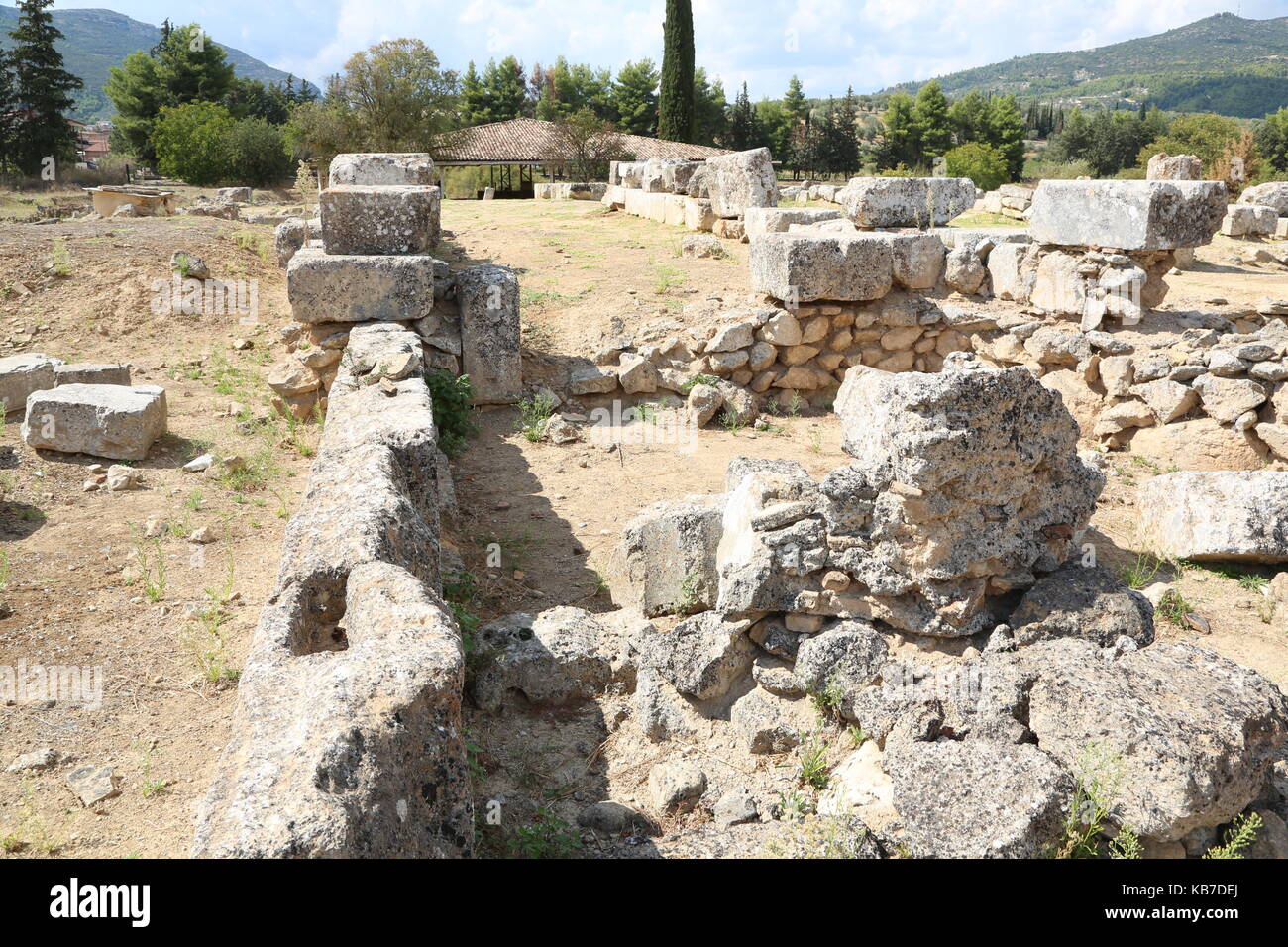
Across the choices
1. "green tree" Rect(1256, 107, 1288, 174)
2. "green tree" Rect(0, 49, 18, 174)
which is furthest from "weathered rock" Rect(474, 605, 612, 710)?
"green tree" Rect(1256, 107, 1288, 174)

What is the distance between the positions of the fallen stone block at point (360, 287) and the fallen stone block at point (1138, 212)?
557cm

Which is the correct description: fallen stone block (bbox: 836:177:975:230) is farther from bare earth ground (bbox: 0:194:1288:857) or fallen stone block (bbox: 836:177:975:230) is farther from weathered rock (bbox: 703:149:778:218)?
weathered rock (bbox: 703:149:778:218)

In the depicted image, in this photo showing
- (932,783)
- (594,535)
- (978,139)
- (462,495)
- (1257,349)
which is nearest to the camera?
(932,783)

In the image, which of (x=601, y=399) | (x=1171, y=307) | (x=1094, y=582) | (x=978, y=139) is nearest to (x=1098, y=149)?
(x=978, y=139)

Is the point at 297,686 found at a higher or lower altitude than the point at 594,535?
higher

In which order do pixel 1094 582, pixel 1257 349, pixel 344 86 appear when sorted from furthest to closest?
pixel 344 86 → pixel 1257 349 → pixel 1094 582

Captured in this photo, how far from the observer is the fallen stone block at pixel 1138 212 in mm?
8312

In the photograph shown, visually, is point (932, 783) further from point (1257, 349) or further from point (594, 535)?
point (1257, 349)

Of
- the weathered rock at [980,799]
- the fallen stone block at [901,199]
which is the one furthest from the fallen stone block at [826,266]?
the weathered rock at [980,799]

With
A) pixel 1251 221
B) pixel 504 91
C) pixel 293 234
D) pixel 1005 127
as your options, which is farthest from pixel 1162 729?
pixel 504 91

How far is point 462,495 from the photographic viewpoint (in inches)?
261

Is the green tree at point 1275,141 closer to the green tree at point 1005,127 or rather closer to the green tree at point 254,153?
the green tree at point 1005,127

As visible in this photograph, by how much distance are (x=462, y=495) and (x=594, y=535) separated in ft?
3.60

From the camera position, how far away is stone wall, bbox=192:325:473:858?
2131mm
